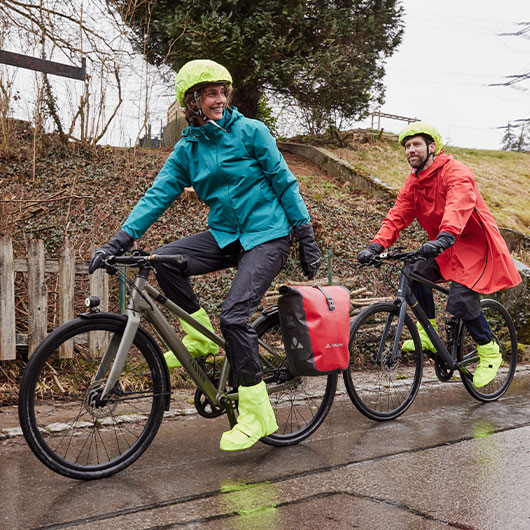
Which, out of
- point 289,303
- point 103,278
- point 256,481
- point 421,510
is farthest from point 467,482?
point 103,278

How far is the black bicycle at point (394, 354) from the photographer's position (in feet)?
15.0

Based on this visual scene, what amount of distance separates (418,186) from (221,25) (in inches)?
386

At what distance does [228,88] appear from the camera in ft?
12.4

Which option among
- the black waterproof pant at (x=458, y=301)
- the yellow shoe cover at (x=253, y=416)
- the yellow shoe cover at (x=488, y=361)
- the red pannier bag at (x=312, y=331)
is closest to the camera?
the yellow shoe cover at (x=253, y=416)

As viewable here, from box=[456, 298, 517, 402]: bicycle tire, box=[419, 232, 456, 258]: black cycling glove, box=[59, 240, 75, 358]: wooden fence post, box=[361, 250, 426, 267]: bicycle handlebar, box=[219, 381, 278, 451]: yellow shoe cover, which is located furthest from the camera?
box=[59, 240, 75, 358]: wooden fence post

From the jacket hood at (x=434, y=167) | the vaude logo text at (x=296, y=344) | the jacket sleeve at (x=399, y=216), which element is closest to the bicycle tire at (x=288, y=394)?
the vaude logo text at (x=296, y=344)

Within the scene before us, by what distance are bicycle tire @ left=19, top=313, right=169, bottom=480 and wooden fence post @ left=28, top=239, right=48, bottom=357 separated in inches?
A: 59.7

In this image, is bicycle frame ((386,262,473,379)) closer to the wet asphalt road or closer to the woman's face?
the wet asphalt road

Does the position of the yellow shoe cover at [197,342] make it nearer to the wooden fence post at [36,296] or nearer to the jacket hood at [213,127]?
the jacket hood at [213,127]

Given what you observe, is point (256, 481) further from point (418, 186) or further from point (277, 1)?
point (277, 1)

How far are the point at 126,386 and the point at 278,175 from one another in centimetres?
143

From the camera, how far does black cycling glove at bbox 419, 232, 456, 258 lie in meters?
4.45

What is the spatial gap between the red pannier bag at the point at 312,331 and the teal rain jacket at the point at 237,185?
1.36 feet

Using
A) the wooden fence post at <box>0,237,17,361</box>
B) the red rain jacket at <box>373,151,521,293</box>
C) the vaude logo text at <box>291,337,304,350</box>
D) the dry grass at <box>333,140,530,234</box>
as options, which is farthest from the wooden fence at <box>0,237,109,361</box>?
the dry grass at <box>333,140,530,234</box>
